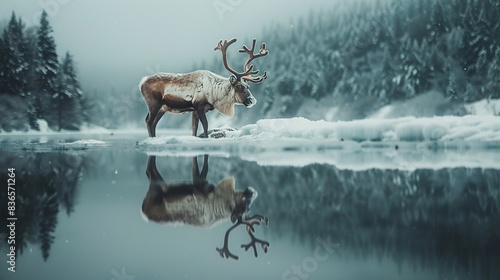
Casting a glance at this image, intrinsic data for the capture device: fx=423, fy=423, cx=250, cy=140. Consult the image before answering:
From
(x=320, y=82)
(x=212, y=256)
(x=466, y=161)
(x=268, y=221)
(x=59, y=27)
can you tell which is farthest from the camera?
(x=320, y=82)

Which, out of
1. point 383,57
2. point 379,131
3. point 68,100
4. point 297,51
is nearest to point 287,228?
point 379,131

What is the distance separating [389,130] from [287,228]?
5653mm

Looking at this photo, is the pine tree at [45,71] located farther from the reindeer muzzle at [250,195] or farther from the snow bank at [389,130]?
the reindeer muzzle at [250,195]

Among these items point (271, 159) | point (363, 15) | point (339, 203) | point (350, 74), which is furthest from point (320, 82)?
point (339, 203)

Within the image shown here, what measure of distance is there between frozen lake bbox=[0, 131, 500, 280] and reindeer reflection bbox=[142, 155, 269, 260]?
0.12 ft

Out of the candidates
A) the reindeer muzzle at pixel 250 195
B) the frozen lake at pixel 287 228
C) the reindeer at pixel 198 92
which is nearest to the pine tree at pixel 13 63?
the reindeer at pixel 198 92

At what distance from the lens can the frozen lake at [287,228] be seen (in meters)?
1.55

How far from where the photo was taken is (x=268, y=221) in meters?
2.06

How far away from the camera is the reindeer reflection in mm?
2024

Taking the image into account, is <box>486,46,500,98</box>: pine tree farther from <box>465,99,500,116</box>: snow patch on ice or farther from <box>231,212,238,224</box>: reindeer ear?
<box>231,212,238,224</box>: reindeer ear

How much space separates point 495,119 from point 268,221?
223 inches

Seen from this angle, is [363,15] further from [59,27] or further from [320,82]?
[59,27]

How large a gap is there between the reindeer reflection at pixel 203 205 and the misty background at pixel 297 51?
23.3 feet

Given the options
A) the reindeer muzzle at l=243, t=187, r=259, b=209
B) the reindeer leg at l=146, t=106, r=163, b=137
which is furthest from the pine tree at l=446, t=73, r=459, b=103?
the reindeer muzzle at l=243, t=187, r=259, b=209
